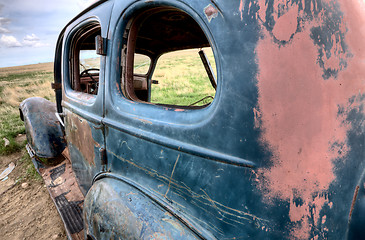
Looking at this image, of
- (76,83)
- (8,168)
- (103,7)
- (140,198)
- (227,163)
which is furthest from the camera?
(8,168)

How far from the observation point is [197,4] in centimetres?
87

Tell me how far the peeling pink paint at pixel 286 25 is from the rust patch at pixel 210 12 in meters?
0.24

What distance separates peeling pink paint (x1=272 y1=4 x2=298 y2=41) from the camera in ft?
2.25

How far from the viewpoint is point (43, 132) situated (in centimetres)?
295

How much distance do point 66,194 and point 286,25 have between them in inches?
102

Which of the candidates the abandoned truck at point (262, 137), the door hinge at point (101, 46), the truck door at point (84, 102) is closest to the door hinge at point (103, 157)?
the truck door at point (84, 102)

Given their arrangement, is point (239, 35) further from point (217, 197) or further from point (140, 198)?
point (140, 198)

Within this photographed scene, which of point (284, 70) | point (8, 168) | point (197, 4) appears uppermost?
→ point (197, 4)

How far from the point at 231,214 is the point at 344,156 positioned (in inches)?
17.7

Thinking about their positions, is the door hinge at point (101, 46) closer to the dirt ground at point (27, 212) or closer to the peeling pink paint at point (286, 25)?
the peeling pink paint at point (286, 25)

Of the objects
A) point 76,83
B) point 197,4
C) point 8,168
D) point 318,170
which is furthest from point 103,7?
point 8,168

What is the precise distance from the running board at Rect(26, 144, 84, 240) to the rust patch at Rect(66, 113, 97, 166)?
635 mm

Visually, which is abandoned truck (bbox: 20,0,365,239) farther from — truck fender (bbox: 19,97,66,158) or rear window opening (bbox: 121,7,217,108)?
truck fender (bbox: 19,97,66,158)

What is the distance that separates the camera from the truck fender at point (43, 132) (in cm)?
293
